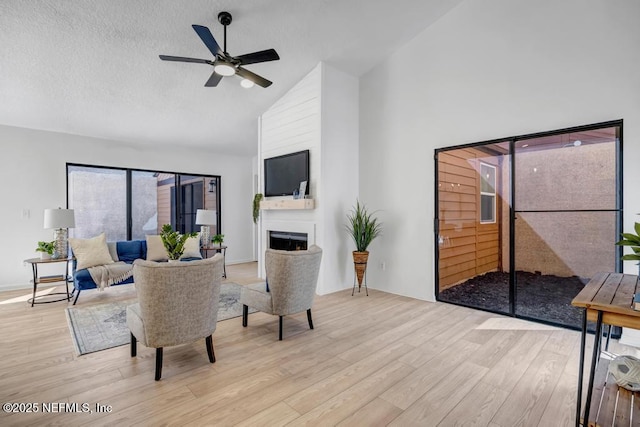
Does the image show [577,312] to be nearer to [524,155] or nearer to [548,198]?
[548,198]

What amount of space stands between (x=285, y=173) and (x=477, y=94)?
9.92ft

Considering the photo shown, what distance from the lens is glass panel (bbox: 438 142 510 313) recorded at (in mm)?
3896

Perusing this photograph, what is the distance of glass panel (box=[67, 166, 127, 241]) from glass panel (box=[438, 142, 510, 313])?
235 inches

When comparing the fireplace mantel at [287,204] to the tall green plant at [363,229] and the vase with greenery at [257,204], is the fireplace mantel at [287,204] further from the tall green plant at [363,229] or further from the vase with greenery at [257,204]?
the tall green plant at [363,229]

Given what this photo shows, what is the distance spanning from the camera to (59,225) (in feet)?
15.0

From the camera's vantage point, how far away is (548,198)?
138 inches

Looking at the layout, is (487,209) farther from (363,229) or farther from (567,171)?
(363,229)

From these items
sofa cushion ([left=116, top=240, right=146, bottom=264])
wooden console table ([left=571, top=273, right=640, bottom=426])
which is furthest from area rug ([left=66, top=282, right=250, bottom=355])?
wooden console table ([left=571, top=273, right=640, bottom=426])

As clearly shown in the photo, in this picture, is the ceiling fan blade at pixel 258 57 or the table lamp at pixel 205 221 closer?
the ceiling fan blade at pixel 258 57

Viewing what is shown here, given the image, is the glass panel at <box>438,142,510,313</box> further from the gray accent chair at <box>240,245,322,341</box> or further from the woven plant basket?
the gray accent chair at <box>240,245,322,341</box>

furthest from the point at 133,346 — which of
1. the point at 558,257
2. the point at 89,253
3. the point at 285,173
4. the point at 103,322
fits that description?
the point at 558,257

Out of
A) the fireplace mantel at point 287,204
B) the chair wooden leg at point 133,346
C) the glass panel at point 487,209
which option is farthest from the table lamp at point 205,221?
the glass panel at point 487,209

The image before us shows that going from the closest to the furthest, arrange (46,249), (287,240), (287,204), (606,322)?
(606,322), (46,249), (287,204), (287,240)

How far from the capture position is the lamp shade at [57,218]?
4.55 metres
